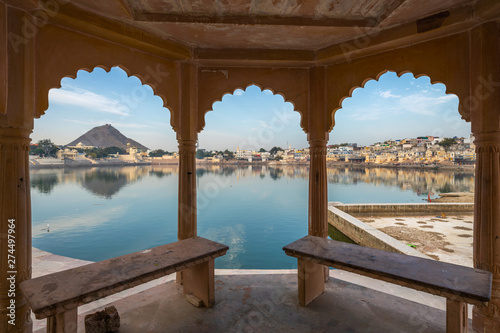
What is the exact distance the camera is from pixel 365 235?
845 centimetres

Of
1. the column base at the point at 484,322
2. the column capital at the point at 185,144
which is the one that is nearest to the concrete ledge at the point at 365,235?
the column base at the point at 484,322

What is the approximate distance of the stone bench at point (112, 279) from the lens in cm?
190

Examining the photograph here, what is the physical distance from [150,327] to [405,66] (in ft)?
13.5

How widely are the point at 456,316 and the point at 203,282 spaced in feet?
8.22

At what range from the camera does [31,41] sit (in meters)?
2.32

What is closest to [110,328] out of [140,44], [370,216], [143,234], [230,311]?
[230,311]

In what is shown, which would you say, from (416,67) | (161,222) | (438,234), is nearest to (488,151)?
(416,67)

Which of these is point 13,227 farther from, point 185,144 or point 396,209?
point 396,209

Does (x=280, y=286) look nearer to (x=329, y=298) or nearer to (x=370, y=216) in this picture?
(x=329, y=298)

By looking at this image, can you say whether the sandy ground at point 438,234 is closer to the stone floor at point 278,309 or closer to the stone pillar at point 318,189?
the stone floor at point 278,309

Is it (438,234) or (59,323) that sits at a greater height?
(59,323)

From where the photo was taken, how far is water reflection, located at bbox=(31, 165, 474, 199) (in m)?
40.4

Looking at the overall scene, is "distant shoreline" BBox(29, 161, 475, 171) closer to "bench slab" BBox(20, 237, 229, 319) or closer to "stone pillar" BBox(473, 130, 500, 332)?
"stone pillar" BBox(473, 130, 500, 332)

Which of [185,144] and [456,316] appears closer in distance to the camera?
[456,316]
